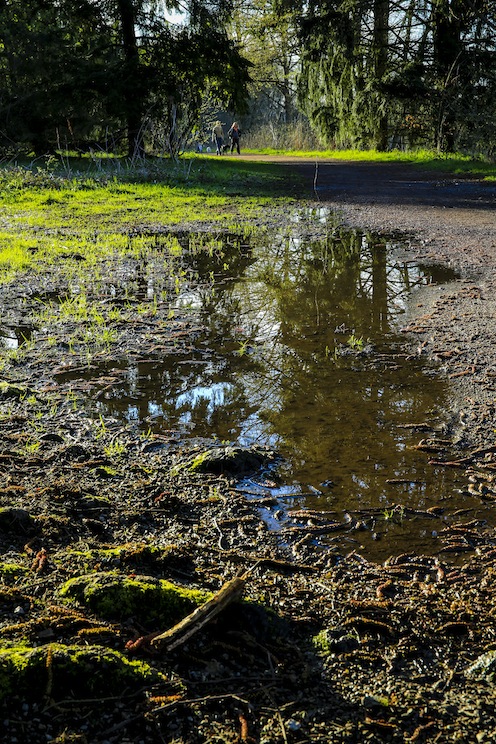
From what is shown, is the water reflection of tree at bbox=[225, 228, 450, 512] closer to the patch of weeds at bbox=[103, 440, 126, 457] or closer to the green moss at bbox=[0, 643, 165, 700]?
the patch of weeds at bbox=[103, 440, 126, 457]

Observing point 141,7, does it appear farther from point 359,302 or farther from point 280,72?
point 280,72

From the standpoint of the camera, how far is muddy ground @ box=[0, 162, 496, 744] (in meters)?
Result: 1.80

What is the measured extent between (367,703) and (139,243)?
8.41 metres

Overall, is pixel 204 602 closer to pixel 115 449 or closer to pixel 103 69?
pixel 115 449

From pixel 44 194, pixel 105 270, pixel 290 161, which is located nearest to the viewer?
pixel 105 270

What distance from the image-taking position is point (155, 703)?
1.81 m

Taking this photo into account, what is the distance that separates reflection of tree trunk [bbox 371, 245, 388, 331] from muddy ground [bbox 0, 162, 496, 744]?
1803 mm

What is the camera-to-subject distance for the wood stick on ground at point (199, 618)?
200 cm

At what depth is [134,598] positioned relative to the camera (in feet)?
7.06

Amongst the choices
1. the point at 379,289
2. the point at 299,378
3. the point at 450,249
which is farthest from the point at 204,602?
the point at 450,249

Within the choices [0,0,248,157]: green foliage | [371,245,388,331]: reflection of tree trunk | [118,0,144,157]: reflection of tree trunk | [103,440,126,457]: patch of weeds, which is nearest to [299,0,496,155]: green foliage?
[0,0,248,157]: green foliage

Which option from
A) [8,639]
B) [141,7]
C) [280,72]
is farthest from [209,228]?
[280,72]

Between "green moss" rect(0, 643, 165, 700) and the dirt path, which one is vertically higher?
the dirt path

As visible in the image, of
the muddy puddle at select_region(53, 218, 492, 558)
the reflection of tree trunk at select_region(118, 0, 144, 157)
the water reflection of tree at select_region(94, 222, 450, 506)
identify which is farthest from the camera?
the reflection of tree trunk at select_region(118, 0, 144, 157)
